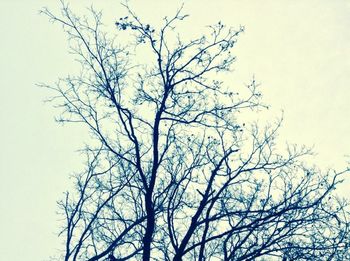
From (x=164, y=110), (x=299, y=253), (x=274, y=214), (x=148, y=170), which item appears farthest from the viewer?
(x=148, y=170)

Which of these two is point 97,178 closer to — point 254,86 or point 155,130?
point 155,130

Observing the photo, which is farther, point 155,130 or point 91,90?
point 91,90

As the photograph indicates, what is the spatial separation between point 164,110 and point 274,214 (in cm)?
358

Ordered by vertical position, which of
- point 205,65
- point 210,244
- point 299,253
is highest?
point 205,65

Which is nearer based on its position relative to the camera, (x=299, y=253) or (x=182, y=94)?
(x=299, y=253)

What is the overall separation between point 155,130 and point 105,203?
419 cm

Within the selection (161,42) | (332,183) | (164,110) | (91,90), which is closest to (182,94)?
(164,110)

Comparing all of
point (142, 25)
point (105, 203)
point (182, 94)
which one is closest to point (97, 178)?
point (105, 203)

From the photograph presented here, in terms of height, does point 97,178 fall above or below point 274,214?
above

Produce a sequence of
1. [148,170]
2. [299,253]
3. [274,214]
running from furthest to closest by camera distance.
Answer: [148,170], [299,253], [274,214]

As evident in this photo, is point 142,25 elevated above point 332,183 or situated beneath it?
elevated above

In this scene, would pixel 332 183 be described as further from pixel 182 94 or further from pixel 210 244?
pixel 210 244

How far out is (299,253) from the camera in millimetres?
9344

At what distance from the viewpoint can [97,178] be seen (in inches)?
536
